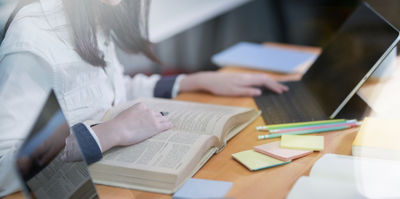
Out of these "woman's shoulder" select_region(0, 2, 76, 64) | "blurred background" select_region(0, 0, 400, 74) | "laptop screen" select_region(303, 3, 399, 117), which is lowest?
"blurred background" select_region(0, 0, 400, 74)

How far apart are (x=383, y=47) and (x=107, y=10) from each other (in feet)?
2.00

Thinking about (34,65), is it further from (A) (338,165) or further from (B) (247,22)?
(B) (247,22)

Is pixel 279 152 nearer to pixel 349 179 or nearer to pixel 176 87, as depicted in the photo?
pixel 349 179

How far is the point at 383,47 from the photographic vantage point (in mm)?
935

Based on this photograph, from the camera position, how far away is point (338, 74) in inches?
42.5

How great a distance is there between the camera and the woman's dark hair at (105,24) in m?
0.78

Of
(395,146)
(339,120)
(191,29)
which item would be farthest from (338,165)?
(191,29)

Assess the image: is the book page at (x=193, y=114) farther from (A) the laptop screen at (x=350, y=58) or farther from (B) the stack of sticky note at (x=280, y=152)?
(A) the laptop screen at (x=350, y=58)

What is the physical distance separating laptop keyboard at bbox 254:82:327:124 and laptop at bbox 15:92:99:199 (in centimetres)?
48

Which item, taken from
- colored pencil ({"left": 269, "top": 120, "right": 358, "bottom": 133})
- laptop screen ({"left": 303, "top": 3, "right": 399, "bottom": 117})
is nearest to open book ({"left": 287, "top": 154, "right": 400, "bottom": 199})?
colored pencil ({"left": 269, "top": 120, "right": 358, "bottom": 133})

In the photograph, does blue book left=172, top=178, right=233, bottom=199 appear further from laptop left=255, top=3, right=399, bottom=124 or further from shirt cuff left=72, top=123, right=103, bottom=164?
laptop left=255, top=3, right=399, bottom=124

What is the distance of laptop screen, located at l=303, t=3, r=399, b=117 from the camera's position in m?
0.95

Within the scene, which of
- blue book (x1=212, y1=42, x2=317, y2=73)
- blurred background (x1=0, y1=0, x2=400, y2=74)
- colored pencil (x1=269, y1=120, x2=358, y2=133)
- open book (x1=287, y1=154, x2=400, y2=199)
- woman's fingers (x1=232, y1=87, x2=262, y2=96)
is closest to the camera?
open book (x1=287, y1=154, x2=400, y2=199)

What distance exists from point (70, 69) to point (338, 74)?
2.19ft
